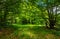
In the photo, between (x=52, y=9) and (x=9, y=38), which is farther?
(x=52, y=9)

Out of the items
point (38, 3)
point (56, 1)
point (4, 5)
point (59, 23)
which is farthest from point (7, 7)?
point (59, 23)

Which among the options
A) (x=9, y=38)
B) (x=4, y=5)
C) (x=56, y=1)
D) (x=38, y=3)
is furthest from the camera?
(x=38, y=3)

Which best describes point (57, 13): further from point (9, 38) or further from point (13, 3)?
point (9, 38)

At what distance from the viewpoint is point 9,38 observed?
1197 cm

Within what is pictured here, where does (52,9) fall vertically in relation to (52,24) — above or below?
above

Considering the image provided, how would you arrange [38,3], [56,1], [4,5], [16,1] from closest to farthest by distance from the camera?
[4,5]
[16,1]
[56,1]
[38,3]

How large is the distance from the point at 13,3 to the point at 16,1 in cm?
59

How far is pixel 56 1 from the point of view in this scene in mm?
19547

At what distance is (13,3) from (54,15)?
23.7 ft

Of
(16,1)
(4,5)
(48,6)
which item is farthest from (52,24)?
(4,5)

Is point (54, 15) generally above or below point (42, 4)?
below

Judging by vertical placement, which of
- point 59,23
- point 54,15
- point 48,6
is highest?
point 48,6

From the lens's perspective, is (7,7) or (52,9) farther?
(52,9)

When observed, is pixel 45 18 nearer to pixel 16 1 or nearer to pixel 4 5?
pixel 16 1
